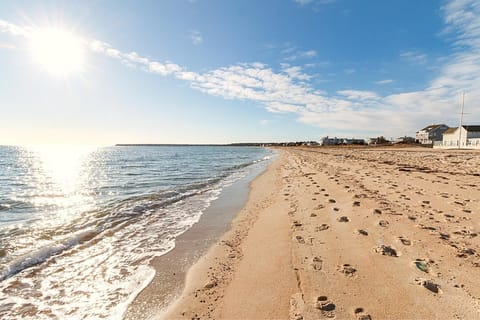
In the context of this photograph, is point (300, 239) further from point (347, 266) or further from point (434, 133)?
point (434, 133)

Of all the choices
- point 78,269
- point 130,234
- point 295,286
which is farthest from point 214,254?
point 130,234

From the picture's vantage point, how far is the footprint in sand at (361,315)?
2842 mm

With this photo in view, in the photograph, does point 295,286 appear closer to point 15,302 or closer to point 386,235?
point 386,235

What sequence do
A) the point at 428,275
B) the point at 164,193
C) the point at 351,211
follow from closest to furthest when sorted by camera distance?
the point at 428,275 → the point at 351,211 → the point at 164,193

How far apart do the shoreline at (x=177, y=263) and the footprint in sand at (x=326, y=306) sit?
2165 mm

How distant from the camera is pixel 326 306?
121 inches

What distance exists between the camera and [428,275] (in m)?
3.61

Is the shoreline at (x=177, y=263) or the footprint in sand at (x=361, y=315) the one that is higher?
the footprint in sand at (x=361, y=315)

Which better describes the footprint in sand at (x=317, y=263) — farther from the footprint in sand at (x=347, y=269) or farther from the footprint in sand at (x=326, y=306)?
the footprint in sand at (x=326, y=306)

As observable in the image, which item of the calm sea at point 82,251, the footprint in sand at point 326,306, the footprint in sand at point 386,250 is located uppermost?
the footprint in sand at point 386,250

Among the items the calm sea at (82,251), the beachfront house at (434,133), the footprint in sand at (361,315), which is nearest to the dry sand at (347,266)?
the footprint in sand at (361,315)

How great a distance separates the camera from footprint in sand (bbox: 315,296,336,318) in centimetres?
295

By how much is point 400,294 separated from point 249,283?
6.88ft

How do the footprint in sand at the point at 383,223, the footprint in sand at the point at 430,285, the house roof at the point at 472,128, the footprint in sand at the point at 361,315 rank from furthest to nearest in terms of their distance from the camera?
the house roof at the point at 472,128, the footprint in sand at the point at 383,223, the footprint in sand at the point at 430,285, the footprint in sand at the point at 361,315
